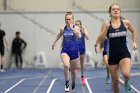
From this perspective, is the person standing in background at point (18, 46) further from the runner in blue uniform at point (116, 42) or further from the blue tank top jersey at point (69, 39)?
the runner in blue uniform at point (116, 42)

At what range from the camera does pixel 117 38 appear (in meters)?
7.32

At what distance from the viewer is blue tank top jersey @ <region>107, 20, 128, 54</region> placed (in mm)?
7266

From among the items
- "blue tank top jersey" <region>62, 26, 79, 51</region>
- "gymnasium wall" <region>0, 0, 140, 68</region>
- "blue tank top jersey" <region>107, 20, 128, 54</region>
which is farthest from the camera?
"gymnasium wall" <region>0, 0, 140, 68</region>

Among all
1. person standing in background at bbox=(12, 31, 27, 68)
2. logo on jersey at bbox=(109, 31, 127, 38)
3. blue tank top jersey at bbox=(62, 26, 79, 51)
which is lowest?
person standing in background at bbox=(12, 31, 27, 68)

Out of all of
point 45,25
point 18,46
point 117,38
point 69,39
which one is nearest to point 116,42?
point 117,38

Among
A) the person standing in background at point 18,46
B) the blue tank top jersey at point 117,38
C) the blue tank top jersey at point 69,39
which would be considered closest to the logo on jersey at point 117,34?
the blue tank top jersey at point 117,38

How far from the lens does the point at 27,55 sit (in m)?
21.4

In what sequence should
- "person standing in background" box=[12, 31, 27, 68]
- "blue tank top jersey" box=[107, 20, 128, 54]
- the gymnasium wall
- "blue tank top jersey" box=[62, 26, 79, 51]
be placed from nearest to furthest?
"blue tank top jersey" box=[107, 20, 128, 54], "blue tank top jersey" box=[62, 26, 79, 51], "person standing in background" box=[12, 31, 27, 68], the gymnasium wall

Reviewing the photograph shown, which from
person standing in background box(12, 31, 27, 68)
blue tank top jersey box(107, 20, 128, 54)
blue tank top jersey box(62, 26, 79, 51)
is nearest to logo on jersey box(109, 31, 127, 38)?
blue tank top jersey box(107, 20, 128, 54)

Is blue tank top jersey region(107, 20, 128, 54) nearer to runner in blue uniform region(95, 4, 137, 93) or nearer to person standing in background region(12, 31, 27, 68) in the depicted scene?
runner in blue uniform region(95, 4, 137, 93)

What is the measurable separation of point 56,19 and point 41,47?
1815mm

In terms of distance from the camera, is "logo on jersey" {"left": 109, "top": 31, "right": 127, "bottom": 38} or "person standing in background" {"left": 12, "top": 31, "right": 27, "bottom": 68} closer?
"logo on jersey" {"left": 109, "top": 31, "right": 127, "bottom": 38}

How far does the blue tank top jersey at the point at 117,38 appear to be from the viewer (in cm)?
727

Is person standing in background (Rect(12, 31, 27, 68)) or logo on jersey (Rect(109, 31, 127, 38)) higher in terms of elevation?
logo on jersey (Rect(109, 31, 127, 38))
